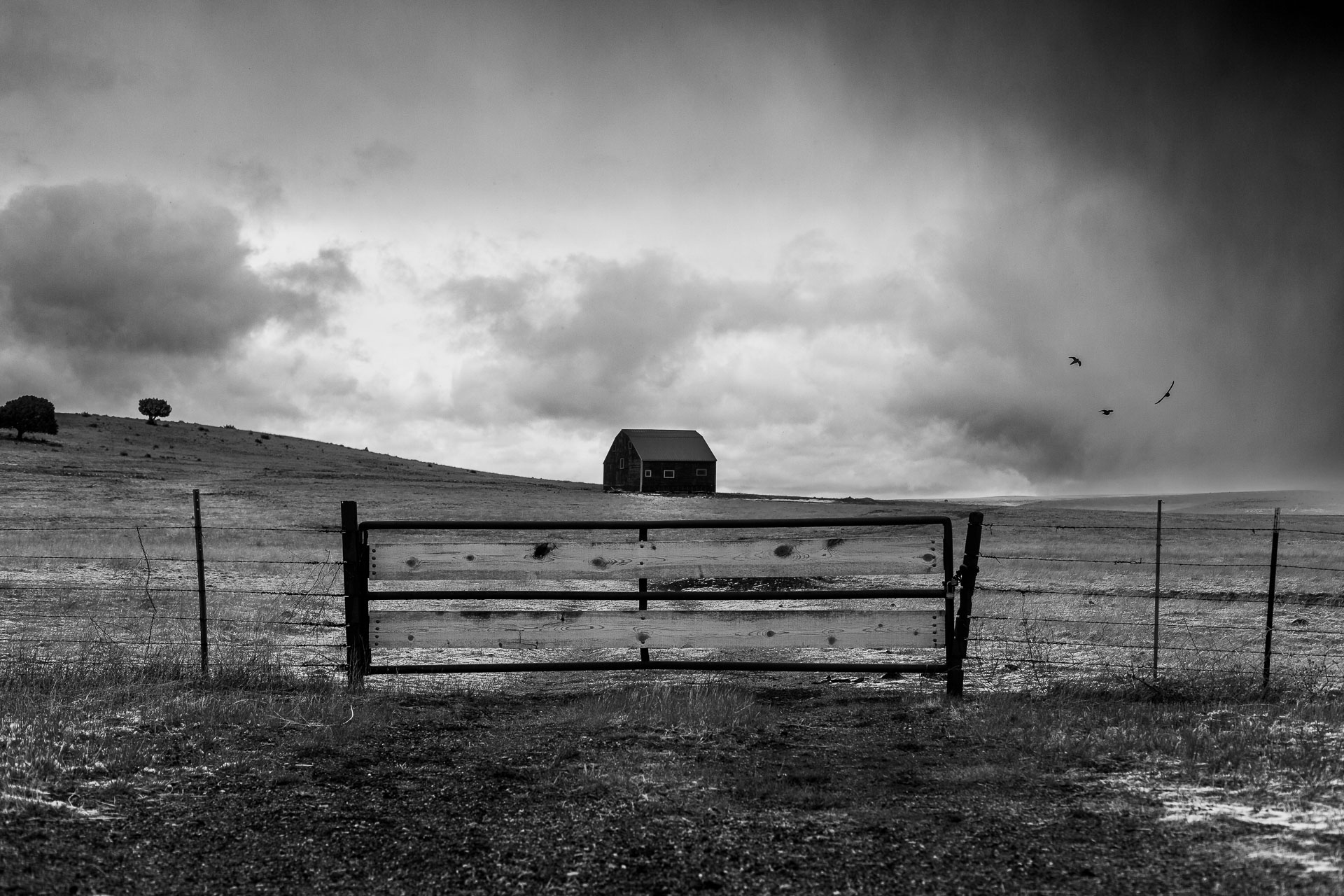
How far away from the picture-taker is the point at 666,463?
8406 cm

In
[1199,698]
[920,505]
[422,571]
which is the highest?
[422,571]

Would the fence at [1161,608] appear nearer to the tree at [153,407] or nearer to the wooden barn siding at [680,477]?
the wooden barn siding at [680,477]

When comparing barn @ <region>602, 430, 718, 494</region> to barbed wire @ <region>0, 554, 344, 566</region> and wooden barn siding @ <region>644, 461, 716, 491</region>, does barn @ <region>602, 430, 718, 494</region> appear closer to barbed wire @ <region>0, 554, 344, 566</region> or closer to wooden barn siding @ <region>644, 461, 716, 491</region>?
wooden barn siding @ <region>644, 461, 716, 491</region>

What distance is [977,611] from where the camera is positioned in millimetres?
20062

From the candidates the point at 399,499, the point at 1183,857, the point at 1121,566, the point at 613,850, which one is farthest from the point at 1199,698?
the point at 399,499

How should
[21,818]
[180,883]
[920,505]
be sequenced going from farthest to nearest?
1. [920,505]
2. [21,818]
3. [180,883]

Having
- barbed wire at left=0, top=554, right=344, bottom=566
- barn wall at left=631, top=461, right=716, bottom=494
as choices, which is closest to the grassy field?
barbed wire at left=0, top=554, right=344, bottom=566

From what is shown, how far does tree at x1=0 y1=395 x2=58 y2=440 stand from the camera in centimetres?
7706

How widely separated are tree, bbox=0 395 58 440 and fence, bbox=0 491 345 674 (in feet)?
177

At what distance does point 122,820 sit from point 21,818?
1.91 feet

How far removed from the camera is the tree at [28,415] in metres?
77.1

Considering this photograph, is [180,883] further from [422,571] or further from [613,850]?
[422,571]

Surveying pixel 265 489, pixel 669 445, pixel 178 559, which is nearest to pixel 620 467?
pixel 669 445

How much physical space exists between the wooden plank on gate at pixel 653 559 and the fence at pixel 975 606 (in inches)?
32.0
